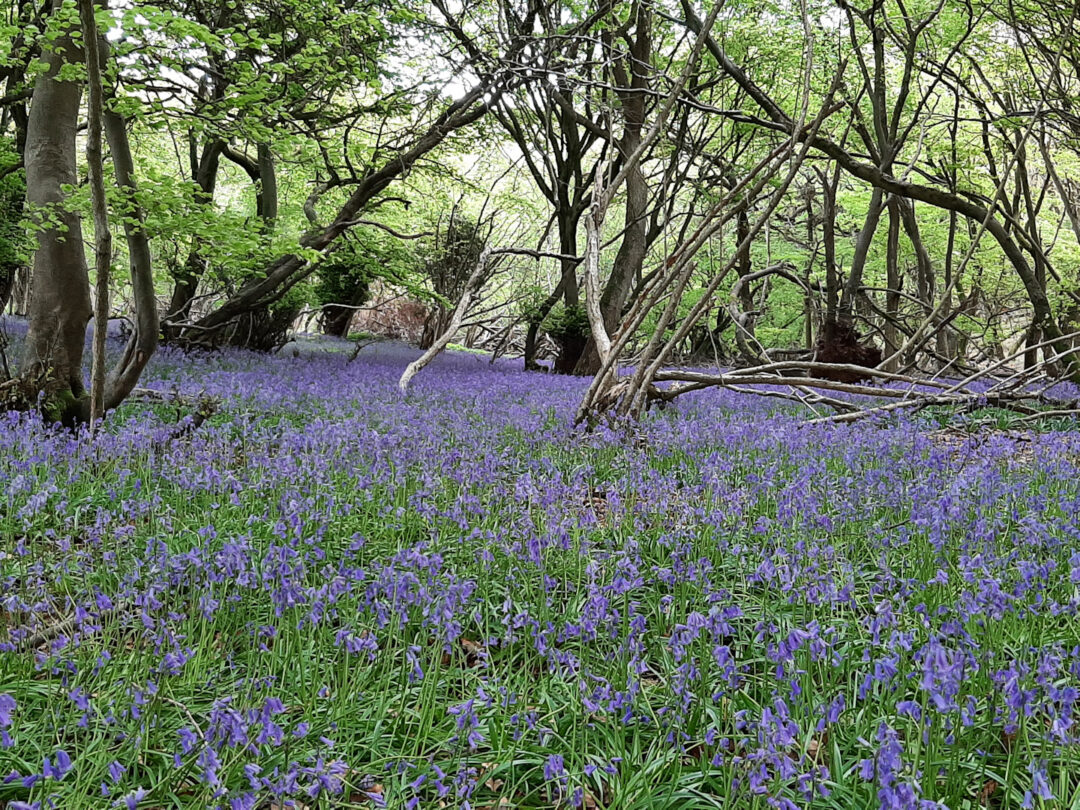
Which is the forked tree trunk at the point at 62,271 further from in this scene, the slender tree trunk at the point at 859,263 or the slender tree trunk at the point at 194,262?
the slender tree trunk at the point at 859,263

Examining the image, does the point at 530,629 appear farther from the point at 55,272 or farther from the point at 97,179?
the point at 55,272

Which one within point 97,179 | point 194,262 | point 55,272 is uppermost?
point 194,262

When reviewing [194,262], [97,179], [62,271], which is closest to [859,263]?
[194,262]

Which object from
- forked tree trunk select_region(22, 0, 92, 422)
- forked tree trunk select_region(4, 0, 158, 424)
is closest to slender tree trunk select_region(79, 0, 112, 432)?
forked tree trunk select_region(4, 0, 158, 424)

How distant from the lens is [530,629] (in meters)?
2.80

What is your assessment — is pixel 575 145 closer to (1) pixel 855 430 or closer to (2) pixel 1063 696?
(1) pixel 855 430

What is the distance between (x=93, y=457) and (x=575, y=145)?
1356 cm

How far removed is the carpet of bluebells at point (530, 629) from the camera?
5.99 ft

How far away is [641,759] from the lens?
81.5 inches

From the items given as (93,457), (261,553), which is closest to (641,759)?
(261,553)

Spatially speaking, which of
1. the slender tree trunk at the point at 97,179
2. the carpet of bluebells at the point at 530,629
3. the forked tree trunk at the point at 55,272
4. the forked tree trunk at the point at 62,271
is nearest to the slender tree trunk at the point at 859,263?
the carpet of bluebells at the point at 530,629

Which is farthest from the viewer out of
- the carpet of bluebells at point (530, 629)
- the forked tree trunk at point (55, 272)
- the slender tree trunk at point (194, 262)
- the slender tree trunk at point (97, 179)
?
the slender tree trunk at point (194, 262)

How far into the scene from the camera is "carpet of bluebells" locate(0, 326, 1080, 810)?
183cm

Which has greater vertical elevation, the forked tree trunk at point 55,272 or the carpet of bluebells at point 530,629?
the forked tree trunk at point 55,272
